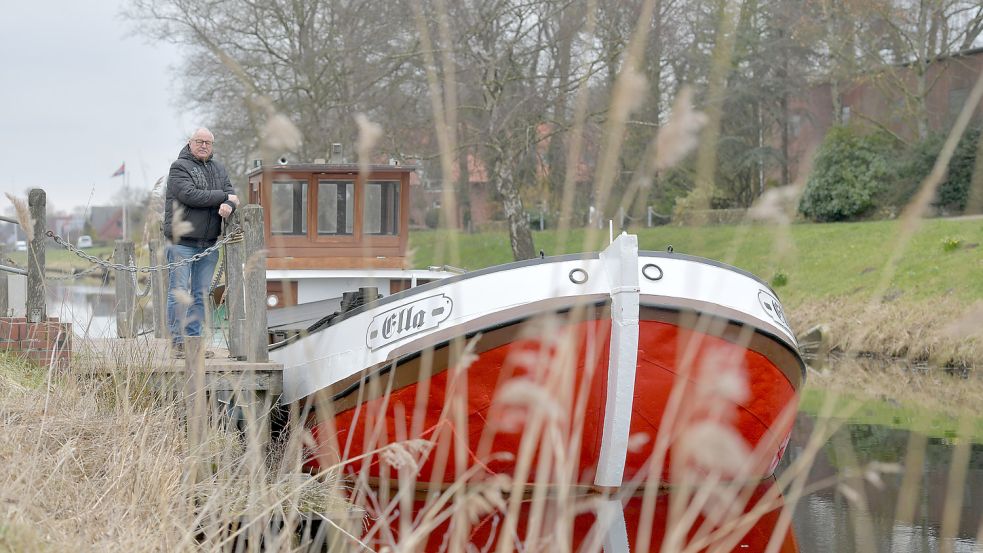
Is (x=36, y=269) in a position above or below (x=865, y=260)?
above

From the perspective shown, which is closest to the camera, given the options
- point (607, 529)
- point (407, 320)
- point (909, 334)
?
point (607, 529)

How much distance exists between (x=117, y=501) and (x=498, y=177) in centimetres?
2032

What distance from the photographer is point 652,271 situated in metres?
7.22

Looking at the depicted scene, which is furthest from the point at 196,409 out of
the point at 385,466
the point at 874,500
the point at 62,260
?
the point at 874,500

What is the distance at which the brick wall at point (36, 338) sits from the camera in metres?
6.89

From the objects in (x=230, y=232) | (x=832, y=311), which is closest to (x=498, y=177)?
(x=832, y=311)

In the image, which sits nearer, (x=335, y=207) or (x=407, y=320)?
(x=407, y=320)

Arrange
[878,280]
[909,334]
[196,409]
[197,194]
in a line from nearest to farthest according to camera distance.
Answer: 1. [196,409]
2. [197,194]
3. [878,280]
4. [909,334]

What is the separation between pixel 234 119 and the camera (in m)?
25.9

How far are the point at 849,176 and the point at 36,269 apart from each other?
22.5 m

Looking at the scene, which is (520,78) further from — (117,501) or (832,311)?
(117,501)

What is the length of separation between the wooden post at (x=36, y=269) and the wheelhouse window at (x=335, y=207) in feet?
14.8

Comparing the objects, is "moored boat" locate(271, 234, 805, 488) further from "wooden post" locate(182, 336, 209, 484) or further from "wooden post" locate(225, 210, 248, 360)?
"wooden post" locate(182, 336, 209, 484)

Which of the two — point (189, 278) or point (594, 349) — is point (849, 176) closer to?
point (189, 278)
